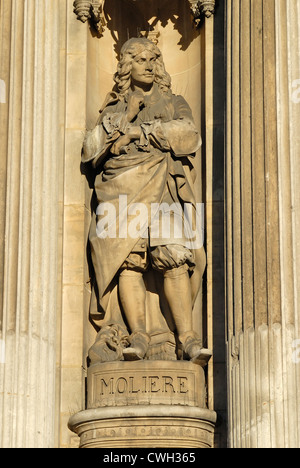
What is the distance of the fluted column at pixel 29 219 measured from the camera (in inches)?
529

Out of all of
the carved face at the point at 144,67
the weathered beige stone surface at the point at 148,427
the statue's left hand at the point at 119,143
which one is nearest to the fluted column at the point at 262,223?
the weathered beige stone surface at the point at 148,427

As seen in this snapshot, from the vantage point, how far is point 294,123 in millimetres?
13750

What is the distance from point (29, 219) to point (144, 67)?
2.26 m

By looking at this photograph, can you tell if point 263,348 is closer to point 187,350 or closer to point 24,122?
point 187,350

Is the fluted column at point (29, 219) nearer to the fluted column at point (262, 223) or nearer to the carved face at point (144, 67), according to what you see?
the carved face at point (144, 67)

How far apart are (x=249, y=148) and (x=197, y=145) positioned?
100 centimetres

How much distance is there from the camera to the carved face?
15.0m

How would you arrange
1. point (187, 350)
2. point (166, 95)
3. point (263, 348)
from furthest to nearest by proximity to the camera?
point (166, 95) < point (187, 350) < point (263, 348)

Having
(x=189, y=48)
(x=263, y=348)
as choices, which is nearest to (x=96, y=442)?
(x=263, y=348)

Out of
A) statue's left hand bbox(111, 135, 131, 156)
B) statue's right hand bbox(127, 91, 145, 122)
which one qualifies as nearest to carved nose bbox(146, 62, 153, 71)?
statue's right hand bbox(127, 91, 145, 122)

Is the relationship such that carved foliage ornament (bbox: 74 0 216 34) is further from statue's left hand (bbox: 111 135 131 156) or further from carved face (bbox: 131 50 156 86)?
statue's left hand (bbox: 111 135 131 156)

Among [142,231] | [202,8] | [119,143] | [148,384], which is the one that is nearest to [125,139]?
[119,143]

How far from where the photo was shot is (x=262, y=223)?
44.4 feet

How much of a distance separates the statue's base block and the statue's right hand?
2.67 m
